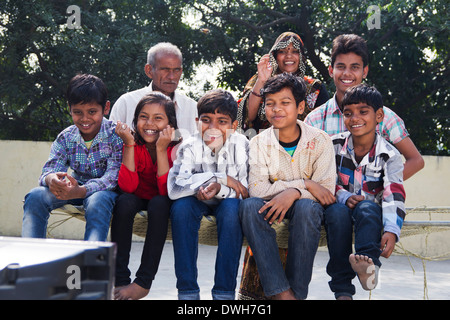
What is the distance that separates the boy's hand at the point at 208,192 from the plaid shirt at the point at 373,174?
1.85 feet

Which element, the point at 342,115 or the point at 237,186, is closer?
the point at 237,186

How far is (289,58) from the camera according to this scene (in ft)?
9.93

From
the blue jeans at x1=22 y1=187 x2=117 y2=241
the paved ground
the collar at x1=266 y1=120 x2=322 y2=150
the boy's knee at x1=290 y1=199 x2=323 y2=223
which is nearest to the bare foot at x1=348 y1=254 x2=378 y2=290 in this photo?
the boy's knee at x1=290 y1=199 x2=323 y2=223

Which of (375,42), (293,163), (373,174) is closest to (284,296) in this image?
(293,163)

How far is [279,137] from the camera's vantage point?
102 inches

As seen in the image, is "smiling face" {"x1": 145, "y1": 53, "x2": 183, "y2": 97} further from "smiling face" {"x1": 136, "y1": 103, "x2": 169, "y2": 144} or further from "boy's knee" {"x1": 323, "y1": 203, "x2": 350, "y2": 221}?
"boy's knee" {"x1": 323, "y1": 203, "x2": 350, "y2": 221}

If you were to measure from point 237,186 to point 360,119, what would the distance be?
2.13 feet

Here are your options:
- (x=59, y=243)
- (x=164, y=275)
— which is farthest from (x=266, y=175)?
(x=164, y=275)

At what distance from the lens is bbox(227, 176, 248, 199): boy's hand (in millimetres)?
2455

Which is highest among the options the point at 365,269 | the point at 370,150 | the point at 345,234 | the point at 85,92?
the point at 85,92

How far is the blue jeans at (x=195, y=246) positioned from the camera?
223 cm

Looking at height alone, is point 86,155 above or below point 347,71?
below

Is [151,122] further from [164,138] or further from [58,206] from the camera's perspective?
[58,206]

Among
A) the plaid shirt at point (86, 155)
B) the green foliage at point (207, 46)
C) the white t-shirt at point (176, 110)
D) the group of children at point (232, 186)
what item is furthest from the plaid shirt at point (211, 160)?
the green foliage at point (207, 46)
